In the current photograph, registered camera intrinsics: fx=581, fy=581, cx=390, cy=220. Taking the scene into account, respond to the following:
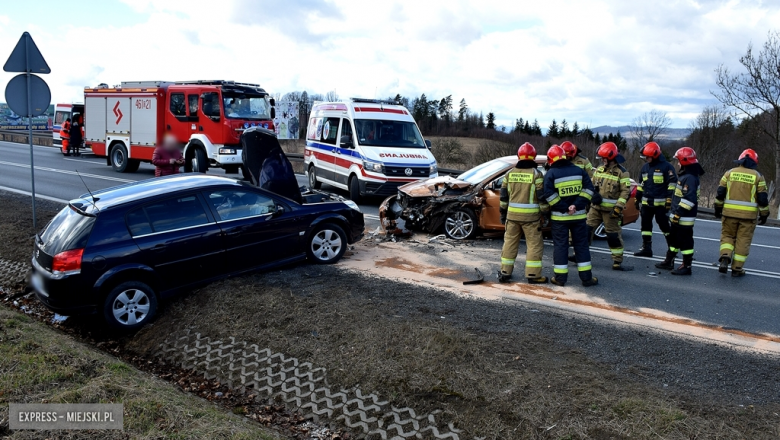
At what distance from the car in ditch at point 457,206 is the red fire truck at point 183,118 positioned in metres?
7.77

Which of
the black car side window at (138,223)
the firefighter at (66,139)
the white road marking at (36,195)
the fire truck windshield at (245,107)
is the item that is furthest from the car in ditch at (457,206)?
the firefighter at (66,139)

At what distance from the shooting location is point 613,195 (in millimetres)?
8469

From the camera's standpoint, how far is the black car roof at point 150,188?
6258 mm

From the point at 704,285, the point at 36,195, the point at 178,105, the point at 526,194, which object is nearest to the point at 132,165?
the point at 178,105

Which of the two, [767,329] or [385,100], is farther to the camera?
[385,100]

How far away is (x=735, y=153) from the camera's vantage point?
126 feet

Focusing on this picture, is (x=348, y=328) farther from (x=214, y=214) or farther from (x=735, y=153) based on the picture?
(x=735, y=153)

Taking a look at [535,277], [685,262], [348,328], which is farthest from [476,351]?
[685,262]

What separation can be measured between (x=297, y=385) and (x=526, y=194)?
3.99 metres

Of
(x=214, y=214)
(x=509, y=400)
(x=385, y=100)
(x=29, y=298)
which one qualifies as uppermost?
(x=385, y=100)

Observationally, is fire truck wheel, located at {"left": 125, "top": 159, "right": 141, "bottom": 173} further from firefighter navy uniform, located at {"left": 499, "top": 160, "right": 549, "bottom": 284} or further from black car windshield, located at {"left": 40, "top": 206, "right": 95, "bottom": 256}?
firefighter navy uniform, located at {"left": 499, "top": 160, "right": 549, "bottom": 284}

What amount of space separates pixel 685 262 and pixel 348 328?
533cm

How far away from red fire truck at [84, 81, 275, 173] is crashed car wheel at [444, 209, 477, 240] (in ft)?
28.2

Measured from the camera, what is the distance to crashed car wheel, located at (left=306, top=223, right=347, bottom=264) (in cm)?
767
